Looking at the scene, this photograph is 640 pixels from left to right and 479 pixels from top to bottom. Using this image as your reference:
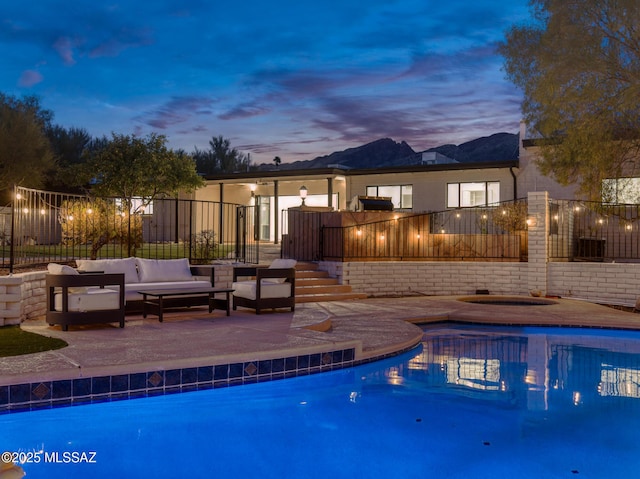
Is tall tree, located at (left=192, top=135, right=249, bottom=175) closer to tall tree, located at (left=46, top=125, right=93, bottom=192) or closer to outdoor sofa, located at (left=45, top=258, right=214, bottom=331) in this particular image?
tall tree, located at (left=46, top=125, right=93, bottom=192)

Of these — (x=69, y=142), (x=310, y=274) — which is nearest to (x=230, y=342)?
(x=310, y=274)

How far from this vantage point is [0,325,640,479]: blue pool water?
4.34m

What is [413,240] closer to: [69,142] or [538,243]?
[538,243]

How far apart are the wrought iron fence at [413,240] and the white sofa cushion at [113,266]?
5.41m

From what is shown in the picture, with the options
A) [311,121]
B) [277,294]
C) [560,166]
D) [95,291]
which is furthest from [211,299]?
[311,121]

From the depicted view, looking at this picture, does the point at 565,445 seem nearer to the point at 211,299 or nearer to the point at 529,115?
the point at 211,299

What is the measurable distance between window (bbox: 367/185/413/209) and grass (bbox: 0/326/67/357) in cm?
1463

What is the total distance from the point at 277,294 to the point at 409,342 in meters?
2.58

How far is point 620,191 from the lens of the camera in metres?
14.8

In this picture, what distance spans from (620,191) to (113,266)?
11886 mm

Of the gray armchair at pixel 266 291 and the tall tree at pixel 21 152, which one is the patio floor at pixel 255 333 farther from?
the tall tree at pixel 21 152

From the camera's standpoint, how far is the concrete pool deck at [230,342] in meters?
5.40

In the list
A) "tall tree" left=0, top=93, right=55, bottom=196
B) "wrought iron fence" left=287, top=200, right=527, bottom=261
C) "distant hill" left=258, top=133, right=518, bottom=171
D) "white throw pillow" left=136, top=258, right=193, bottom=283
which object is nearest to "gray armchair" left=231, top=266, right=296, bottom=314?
"white throw pillow" left=136, top=258, right=193, bottom=283

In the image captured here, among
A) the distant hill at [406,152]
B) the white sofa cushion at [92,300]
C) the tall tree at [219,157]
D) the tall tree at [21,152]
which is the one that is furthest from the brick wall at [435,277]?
the distant hill at [406,152]
